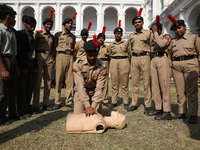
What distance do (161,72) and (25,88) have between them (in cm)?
297

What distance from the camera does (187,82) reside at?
336 centimetres

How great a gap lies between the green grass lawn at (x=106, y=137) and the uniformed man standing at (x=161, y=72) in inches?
15.3

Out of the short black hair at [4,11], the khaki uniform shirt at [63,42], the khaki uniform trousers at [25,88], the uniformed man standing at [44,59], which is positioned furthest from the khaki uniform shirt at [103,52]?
the short black hair at [4,11]

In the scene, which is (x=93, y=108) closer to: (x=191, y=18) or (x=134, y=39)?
(x=134, y=39)

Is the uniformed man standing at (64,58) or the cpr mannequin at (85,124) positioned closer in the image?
the cpr mannequin at (85,124)

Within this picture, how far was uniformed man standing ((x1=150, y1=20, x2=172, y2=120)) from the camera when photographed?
3.38 metres

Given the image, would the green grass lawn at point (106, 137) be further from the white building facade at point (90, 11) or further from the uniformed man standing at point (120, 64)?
the white building facade at point (90, 11)

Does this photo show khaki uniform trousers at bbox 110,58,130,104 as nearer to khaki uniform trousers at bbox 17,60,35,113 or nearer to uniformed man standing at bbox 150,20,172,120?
uniformed man standing at bbox 150,20,172,120

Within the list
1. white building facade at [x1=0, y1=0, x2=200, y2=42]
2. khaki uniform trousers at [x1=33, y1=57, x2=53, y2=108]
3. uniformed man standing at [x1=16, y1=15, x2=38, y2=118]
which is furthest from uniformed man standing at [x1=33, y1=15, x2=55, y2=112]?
white building facade at [x1=0, y1=0, x2=200, y2=42]

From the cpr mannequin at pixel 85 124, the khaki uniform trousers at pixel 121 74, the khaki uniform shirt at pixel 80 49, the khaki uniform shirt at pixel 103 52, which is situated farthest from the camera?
the khaki uniform shirt at pixel 103 52

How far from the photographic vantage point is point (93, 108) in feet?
8.72

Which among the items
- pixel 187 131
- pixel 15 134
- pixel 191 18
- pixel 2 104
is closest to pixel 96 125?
pixel 15 134

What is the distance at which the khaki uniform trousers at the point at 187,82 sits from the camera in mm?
3295

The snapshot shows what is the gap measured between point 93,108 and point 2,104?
5.33ft
